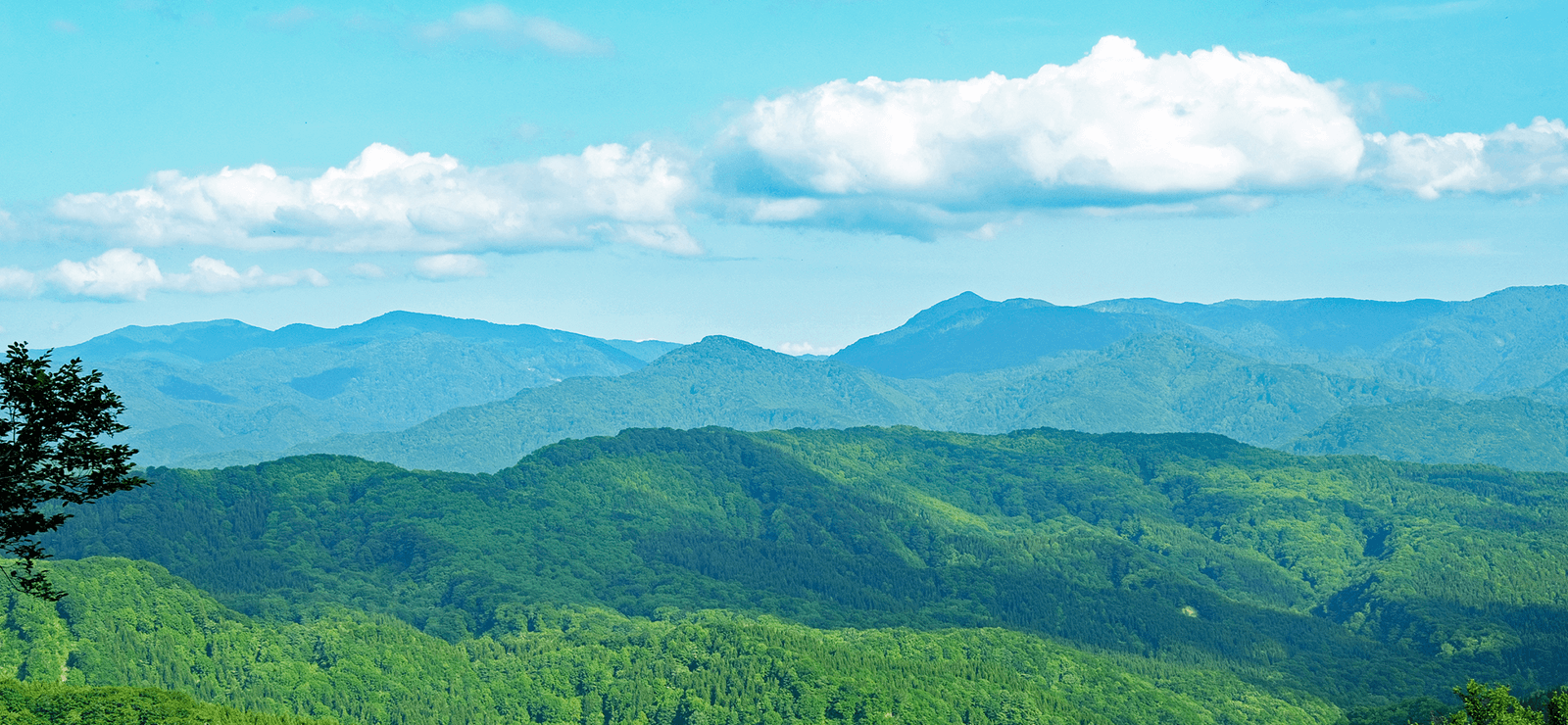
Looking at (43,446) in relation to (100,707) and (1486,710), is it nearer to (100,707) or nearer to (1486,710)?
(1486,710)

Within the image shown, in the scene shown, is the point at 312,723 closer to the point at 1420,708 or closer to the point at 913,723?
the point at 913,723

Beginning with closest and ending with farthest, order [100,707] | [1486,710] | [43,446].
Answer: [43,446]
[1486,710]
[100,707]

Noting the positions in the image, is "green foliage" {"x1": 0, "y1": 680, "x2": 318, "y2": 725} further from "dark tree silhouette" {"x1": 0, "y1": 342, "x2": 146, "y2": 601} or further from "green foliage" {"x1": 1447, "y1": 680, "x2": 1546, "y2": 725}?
"green foliage" {"x1": 1447, "y1": 680, "x2": 1546, "y2": 725}

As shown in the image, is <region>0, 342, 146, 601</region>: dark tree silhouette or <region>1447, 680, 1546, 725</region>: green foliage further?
<region>1447, 680, 1546, 725</region>: green foliage

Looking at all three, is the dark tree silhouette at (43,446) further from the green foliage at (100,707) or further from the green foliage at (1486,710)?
the green foliage at (100,707)

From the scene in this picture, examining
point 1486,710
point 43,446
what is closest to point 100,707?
point 43,446

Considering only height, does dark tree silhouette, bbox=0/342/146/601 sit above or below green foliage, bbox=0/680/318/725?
above

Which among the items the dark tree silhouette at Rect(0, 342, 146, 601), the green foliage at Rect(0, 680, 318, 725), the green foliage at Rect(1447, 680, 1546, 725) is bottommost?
the green foliage at Rect(0, 680, 318, 725)

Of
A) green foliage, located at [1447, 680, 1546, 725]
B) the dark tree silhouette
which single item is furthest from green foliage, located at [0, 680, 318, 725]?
green foliage, located at [1447, 680, 1546, 725]
